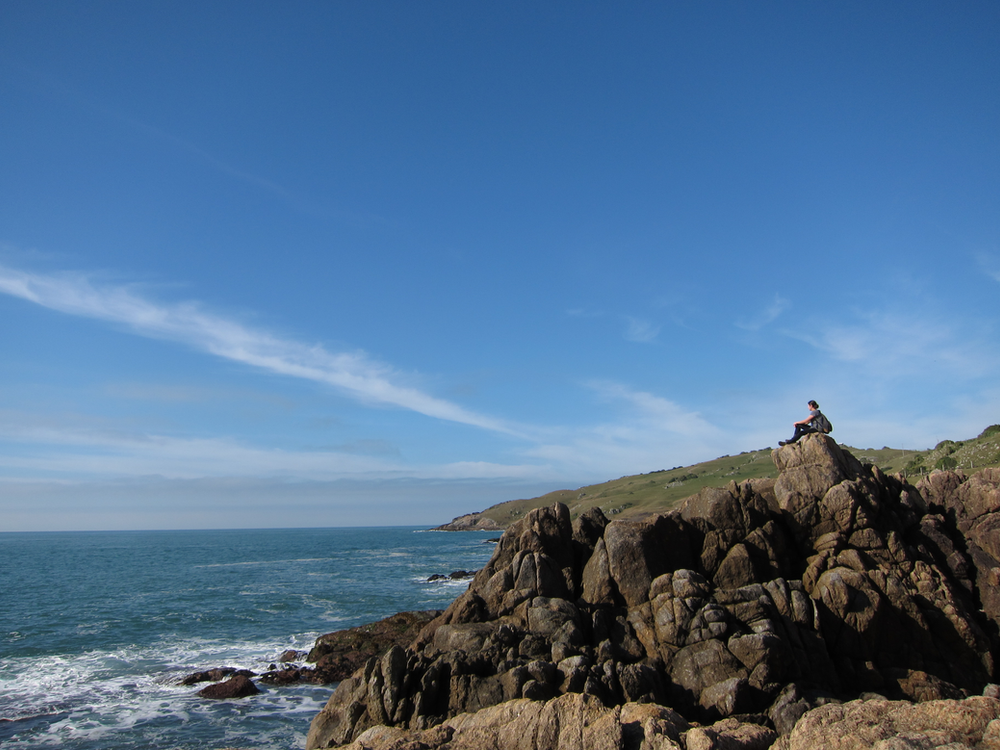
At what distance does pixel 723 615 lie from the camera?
21.7 m

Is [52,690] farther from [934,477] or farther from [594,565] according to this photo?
[934,477]

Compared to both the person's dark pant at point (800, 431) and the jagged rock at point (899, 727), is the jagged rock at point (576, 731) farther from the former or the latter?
the person's dark pant at point (800, 431)

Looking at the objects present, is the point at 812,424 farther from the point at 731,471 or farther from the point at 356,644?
the point at 731,471

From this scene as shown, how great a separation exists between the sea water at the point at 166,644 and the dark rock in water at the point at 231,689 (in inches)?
20.8

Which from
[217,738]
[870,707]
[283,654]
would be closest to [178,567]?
[283,654]

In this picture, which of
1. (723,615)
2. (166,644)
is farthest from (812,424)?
(166,644)

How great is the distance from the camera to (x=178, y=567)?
105938 mm

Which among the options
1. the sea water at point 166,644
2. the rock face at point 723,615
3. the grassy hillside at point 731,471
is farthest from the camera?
the grassy hillside at point 731,471

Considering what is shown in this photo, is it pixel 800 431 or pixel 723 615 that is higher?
pixel 800 431

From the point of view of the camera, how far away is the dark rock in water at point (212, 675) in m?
31.4

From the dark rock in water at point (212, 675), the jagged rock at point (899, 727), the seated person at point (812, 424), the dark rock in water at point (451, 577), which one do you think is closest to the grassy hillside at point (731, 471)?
the dark rock in water at point (451, 577)

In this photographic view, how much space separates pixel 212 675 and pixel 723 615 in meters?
25.5

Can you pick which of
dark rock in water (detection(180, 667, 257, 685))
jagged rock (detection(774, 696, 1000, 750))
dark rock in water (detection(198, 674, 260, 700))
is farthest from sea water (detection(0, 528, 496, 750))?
jagged rock (detection(774, 696, 1000, 750))

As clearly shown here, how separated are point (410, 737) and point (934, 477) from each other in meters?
30.6
